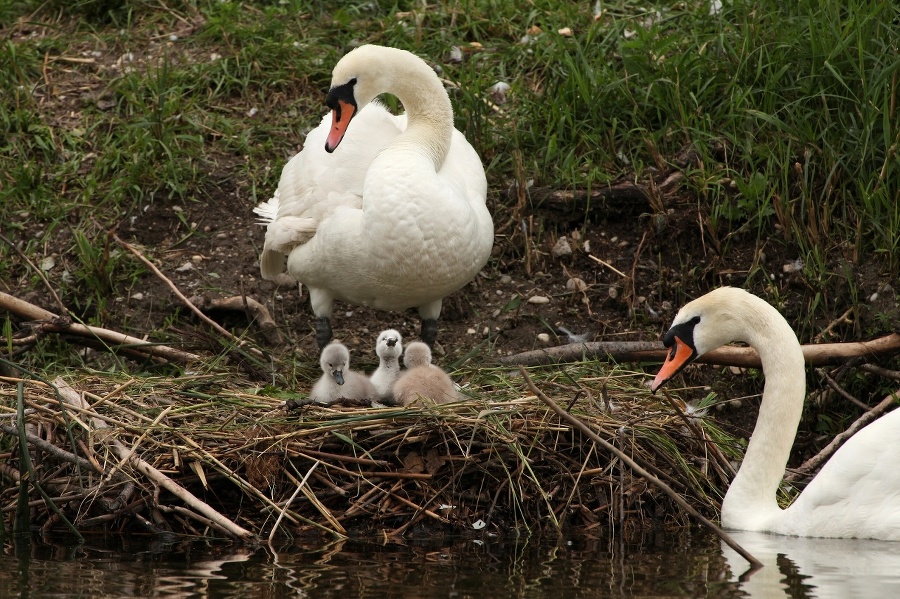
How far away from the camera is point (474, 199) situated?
7.11 meters

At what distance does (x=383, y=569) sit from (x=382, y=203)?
2.23 meters

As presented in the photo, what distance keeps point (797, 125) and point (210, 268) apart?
12.4 feet

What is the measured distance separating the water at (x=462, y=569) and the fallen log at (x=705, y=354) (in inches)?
55.6

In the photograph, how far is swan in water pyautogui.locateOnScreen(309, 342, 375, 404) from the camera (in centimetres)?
640

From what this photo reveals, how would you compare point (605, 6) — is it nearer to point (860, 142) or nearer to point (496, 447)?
point (860, 142)

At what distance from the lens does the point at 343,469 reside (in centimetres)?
555

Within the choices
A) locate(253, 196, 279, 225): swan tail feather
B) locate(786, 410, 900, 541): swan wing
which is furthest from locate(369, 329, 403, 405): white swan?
locate(786, 410, 900, 541): swan wing

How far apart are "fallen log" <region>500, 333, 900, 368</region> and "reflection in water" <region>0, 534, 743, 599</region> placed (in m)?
1.39

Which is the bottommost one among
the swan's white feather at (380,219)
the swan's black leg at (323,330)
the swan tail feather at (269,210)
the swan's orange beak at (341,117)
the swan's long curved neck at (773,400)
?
the swan's long curved neck at (773,400)

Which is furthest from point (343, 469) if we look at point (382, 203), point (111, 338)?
point (111, 338)

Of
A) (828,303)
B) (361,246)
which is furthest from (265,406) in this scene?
(828,303)

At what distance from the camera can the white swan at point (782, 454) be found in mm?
5188

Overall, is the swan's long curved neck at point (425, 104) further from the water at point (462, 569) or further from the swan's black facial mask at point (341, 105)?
the water at point (462, 569)

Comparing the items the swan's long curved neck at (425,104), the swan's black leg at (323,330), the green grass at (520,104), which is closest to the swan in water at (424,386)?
the swan's black leg at (323,330)
